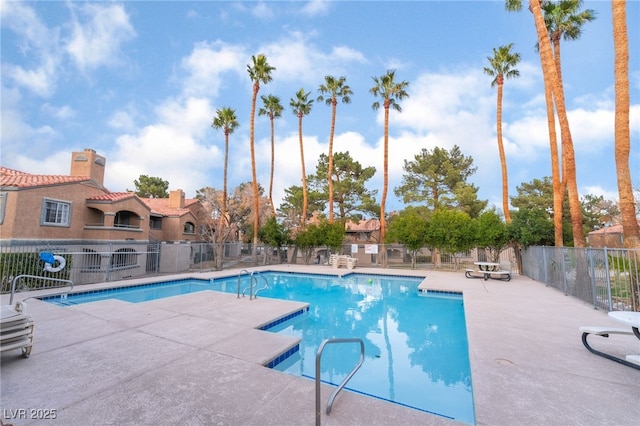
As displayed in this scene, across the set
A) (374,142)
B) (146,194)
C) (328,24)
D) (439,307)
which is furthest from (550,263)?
(146,194)

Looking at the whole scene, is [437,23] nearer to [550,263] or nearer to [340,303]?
[550,263]

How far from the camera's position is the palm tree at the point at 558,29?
12.6 m

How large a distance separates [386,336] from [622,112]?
901cm

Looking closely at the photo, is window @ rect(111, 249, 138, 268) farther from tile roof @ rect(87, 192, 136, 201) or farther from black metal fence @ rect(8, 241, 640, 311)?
tile roof @ rect(87, 192, 136, 201)

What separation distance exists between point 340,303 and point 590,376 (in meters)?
7.20

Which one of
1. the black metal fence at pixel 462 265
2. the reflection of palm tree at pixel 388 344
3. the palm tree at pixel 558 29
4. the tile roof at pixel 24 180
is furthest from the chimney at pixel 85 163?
the palm tree at pixel 558 29

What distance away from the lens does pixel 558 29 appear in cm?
1305

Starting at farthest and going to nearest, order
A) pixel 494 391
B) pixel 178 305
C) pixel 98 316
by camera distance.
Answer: pixel 178 305 → pixel 98 316 → pixel 494 391

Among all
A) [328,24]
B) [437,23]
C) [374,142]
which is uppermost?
[328,24]

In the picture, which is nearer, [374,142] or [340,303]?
[340,303]

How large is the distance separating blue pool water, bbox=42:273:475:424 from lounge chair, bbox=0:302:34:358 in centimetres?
354

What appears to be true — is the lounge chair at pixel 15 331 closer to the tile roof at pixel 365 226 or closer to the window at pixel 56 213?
the window at pixel 56 213

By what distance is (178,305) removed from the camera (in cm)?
755

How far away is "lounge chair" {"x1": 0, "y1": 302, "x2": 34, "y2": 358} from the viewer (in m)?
3.77
